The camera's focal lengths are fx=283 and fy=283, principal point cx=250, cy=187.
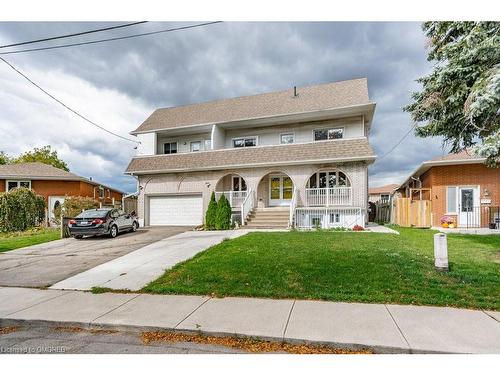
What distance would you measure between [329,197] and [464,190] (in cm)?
769

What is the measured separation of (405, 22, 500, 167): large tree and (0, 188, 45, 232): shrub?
22.1 m

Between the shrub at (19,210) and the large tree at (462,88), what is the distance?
22.1m

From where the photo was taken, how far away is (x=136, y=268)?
25.0 ft

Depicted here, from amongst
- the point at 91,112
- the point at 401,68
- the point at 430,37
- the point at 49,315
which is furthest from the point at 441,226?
the point at 91,112

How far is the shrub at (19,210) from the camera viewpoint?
17297 mm

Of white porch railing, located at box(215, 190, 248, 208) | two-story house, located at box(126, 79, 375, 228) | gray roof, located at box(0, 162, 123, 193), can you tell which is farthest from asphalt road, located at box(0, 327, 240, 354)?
gray roof, located at box(0, 162, 123, 193)

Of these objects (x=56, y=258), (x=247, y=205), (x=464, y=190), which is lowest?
(x=56, y=258)

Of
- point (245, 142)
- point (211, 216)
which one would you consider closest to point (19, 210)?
point (211, 216)

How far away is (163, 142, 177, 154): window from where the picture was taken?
67.9 feet

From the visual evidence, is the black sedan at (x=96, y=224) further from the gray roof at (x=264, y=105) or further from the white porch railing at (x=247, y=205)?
the gray roof at (x=264, y=105)

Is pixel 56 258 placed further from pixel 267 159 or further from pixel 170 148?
pixel 170 148

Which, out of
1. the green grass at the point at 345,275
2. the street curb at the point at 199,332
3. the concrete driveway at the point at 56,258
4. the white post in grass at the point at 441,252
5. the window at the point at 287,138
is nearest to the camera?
the street curb at the point at 199,332

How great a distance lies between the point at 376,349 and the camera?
3332 mm

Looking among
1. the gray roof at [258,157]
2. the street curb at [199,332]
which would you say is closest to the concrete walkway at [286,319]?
the street curb at [199,332]
